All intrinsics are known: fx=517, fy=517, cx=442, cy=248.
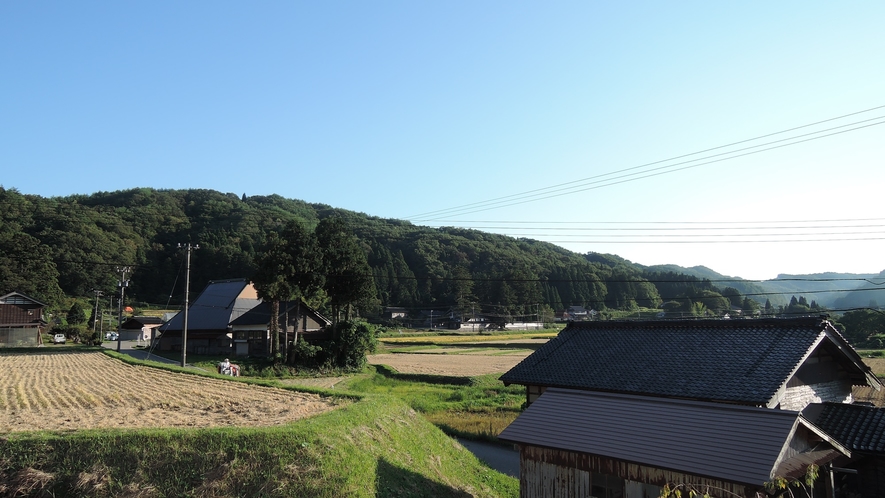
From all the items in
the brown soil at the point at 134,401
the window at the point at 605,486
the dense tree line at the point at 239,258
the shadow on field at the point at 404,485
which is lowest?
the shadow on field at the point at 404,485

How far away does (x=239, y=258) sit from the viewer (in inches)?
3012

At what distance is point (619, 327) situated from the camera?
55.1 feet

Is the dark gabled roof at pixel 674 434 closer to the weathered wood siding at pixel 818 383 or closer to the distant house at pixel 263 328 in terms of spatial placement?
the weathered wood siding at pixel 818 383

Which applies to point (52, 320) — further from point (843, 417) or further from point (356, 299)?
point (843, 417)

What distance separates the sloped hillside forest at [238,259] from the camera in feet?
214

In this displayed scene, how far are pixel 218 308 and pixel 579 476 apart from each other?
37914mm

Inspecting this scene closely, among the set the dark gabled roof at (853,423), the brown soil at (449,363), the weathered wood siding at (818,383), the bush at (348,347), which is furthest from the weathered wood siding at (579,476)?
the bush at (348,347)

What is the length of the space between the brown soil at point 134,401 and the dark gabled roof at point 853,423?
41.3 feet

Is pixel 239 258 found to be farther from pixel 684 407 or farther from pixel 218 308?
pixel 684 407

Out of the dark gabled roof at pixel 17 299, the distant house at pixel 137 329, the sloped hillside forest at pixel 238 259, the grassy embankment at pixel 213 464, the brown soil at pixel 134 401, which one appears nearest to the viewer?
the grassy embankment at pixel 213 464

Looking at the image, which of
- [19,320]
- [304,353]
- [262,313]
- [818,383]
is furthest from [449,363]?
[19,320]

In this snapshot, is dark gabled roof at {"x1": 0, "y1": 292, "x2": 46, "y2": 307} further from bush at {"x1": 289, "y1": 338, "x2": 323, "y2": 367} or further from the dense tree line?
bush at {"x1": 289, "y1": 338, "x2": 323, "y2": 367}

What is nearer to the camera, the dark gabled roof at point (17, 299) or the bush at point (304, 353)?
the bush at point (304, 353)

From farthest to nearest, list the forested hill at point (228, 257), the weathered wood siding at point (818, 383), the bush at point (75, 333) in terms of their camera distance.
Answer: the forested hill at point (228, 257)
the bush at point (75, 333)
the weathered wood siding at point (818, 383)
